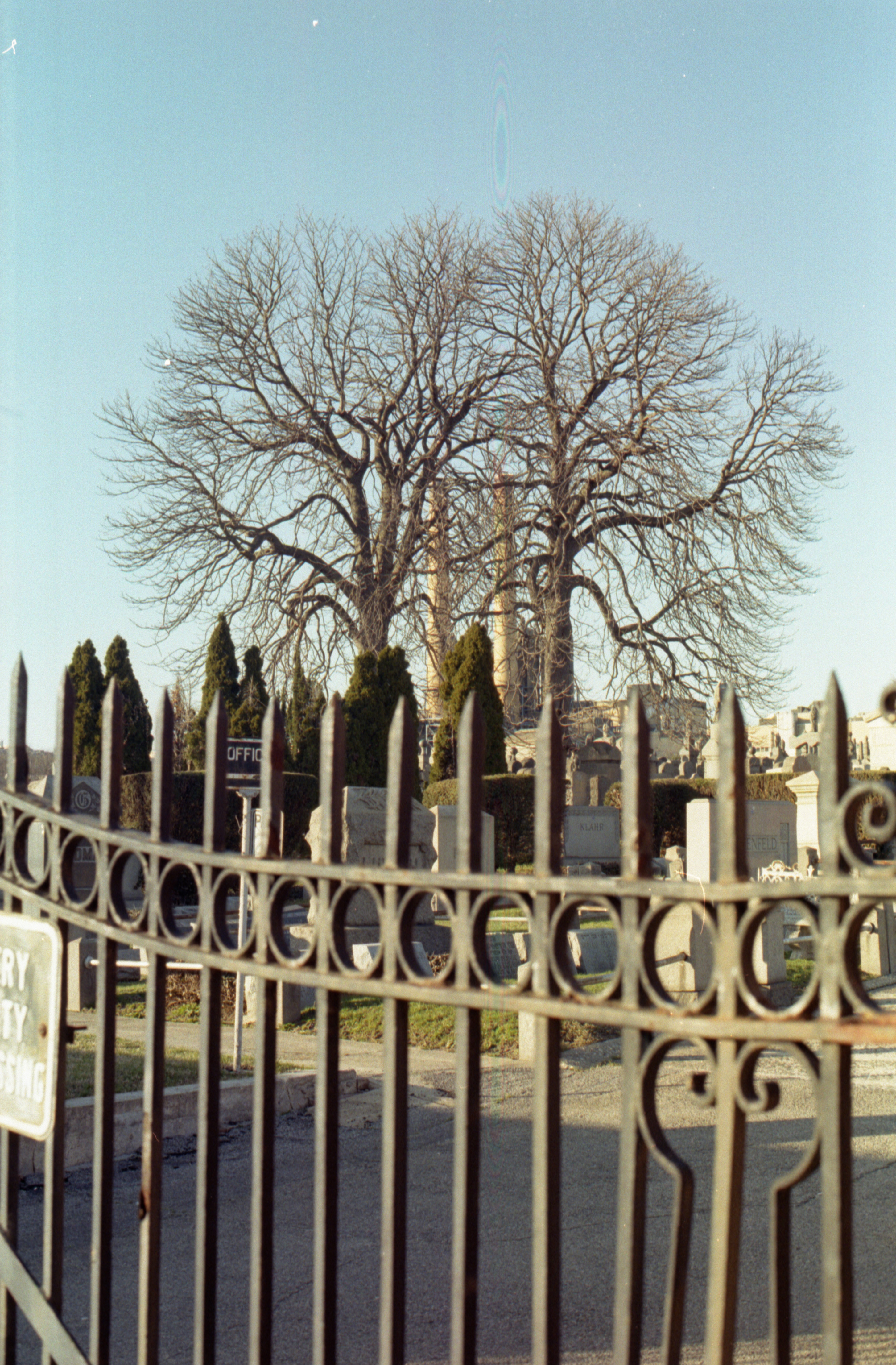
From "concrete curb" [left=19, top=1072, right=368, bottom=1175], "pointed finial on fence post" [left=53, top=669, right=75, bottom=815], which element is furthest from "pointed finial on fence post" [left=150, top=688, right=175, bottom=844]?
"concrete curb" [left=19, top=1072, right=368, bottom=1175]

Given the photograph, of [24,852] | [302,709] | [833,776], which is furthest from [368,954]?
[302,709]

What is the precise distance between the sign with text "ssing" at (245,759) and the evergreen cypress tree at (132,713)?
50.7 ft

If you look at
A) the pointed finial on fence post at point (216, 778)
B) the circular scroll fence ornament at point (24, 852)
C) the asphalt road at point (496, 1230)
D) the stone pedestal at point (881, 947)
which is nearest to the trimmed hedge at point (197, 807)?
the stone pedestal at point (881, 947)

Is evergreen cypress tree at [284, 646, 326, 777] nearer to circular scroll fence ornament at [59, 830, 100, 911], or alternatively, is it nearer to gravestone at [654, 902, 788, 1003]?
gravestone at [654, 902, 788, 1003]

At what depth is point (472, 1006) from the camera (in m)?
1.69

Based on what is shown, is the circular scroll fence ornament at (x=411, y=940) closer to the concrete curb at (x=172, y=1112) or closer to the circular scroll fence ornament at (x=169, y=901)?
the circular scroll fence ornament at (x=169, y=901)

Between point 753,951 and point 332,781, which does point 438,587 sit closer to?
point 332,781

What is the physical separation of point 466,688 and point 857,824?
2351 cm

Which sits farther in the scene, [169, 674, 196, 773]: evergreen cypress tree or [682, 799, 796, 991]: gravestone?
[169, 674, 196, 773]: evergreen cypress tree

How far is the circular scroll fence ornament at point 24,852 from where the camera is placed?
2.57m

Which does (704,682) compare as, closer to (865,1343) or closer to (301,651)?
(301,651)

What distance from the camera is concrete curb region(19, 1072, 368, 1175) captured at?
19.4 ft

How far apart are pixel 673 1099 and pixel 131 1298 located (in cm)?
374

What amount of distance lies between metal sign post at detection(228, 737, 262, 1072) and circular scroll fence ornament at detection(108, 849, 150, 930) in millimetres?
3979
